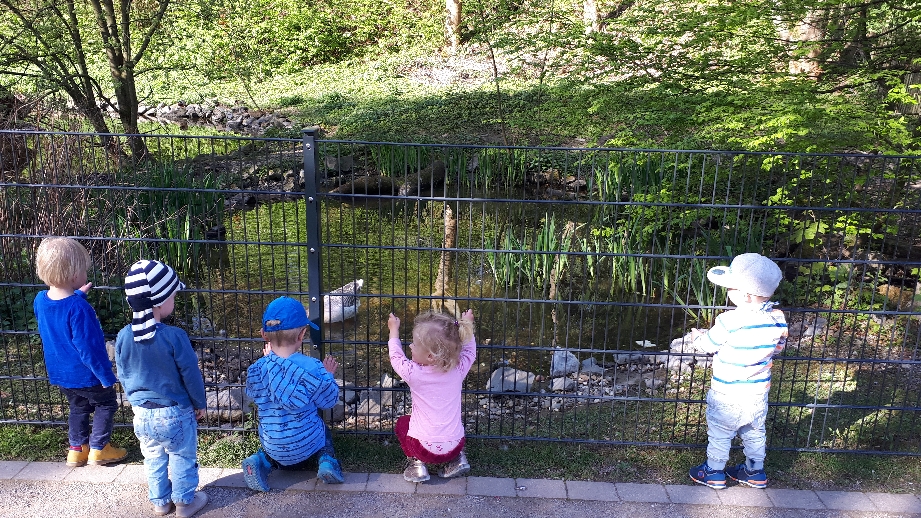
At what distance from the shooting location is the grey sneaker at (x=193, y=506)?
333cm

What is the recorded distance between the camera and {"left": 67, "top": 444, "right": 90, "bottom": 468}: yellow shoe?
369 cm

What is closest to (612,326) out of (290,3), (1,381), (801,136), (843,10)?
(801,136)

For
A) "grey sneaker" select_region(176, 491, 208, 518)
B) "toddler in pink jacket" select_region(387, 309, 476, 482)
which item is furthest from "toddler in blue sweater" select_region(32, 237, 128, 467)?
"toddler in pink jacket" select_region(387, 309, 476, 482)

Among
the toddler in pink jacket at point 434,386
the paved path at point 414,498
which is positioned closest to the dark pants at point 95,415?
the paved path at point 414,498

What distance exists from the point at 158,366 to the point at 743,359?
8.73ft

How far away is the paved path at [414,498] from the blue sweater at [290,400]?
0.22m

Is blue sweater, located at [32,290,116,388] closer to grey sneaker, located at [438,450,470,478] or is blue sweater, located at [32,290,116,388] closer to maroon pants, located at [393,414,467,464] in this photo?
maroon pants, located at [393,414,467,464]

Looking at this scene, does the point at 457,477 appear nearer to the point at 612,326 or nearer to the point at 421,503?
the point at 421,503

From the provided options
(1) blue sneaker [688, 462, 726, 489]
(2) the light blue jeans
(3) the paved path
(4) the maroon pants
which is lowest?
(3) the paved path

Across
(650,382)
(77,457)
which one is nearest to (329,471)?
(77,457)

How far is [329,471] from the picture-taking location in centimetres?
350

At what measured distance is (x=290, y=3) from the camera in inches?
826

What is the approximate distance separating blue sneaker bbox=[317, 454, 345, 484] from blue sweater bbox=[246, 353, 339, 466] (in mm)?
87

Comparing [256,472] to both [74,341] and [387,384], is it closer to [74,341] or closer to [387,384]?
[74,341]
